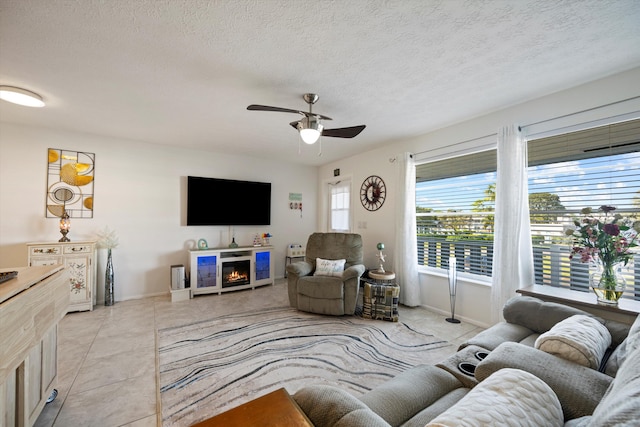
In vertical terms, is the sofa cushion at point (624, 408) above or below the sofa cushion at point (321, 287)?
above

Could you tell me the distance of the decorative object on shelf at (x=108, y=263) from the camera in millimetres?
3689

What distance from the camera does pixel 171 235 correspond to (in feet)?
A: 14.2

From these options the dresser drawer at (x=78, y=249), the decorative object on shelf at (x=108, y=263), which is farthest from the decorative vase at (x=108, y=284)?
the dresser drawer at (x=78, y=249)

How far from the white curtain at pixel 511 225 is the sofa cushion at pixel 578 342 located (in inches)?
50.6

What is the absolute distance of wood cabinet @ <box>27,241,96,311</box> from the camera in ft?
10.6

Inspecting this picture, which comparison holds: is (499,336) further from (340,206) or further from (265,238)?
(265,238)

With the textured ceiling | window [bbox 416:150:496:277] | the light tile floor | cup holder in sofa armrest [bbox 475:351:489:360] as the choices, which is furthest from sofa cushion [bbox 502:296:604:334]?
the textured ceiling

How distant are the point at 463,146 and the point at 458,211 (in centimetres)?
84

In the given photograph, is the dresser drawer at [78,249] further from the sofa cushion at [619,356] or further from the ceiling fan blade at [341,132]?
the sofa cushion at [619,356]

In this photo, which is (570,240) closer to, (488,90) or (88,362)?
(488,90)

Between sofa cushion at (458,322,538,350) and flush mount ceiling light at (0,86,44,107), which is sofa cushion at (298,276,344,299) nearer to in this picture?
sofa cushion at (458,322,538,350)

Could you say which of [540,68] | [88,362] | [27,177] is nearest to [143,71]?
[88,362]

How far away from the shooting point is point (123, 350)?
2477 mm

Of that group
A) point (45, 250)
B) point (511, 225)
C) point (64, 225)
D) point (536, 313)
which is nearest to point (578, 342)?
point (536, 313)
